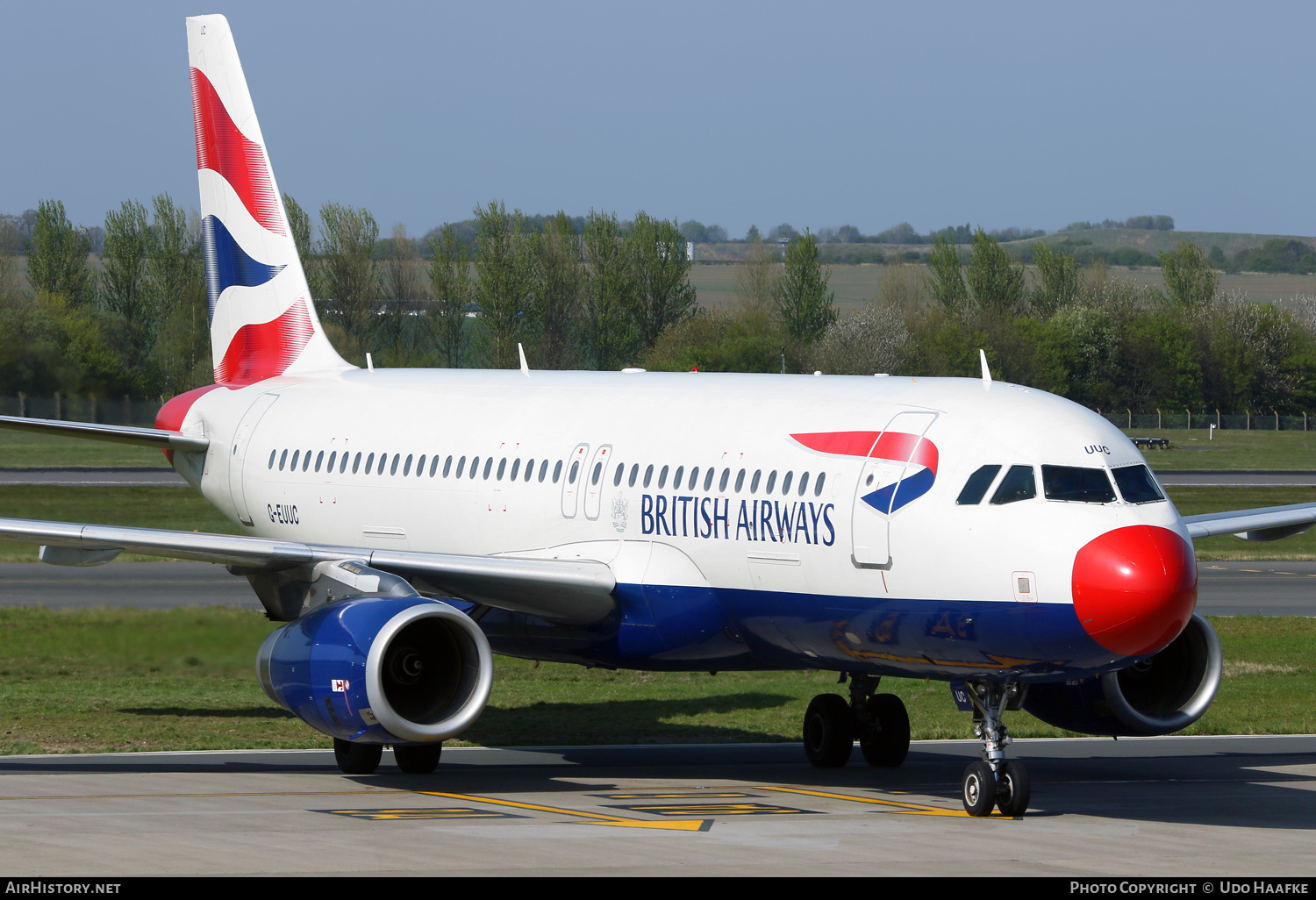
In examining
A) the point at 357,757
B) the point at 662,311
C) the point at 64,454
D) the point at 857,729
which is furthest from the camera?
the point at 662,311

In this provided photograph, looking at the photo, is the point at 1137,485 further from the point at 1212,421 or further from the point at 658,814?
the point at 1212,421

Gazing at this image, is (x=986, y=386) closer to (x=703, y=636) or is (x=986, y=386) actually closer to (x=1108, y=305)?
(x=703, y=636)

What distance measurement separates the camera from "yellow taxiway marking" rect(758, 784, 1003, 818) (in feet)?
55.9

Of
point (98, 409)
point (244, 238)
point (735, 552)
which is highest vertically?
point (244, 238)

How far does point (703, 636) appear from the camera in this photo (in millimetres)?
18766

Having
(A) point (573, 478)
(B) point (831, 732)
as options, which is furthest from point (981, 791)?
(A) point (573, 478)

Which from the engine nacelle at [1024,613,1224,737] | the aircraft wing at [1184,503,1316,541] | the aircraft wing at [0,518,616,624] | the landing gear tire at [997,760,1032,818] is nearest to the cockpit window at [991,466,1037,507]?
the landing gear tire at [997,760,1032,818]

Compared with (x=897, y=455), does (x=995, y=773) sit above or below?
below

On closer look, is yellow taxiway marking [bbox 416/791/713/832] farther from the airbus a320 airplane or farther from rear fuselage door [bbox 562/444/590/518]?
rear fuselage door [bbox 562/444/590/518]

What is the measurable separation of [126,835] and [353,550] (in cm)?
481

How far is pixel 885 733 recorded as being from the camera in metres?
20.7

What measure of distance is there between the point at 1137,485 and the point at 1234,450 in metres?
89.3

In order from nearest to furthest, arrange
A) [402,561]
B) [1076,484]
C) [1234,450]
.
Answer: [1076,484] → [402,561] → [1234,450]
